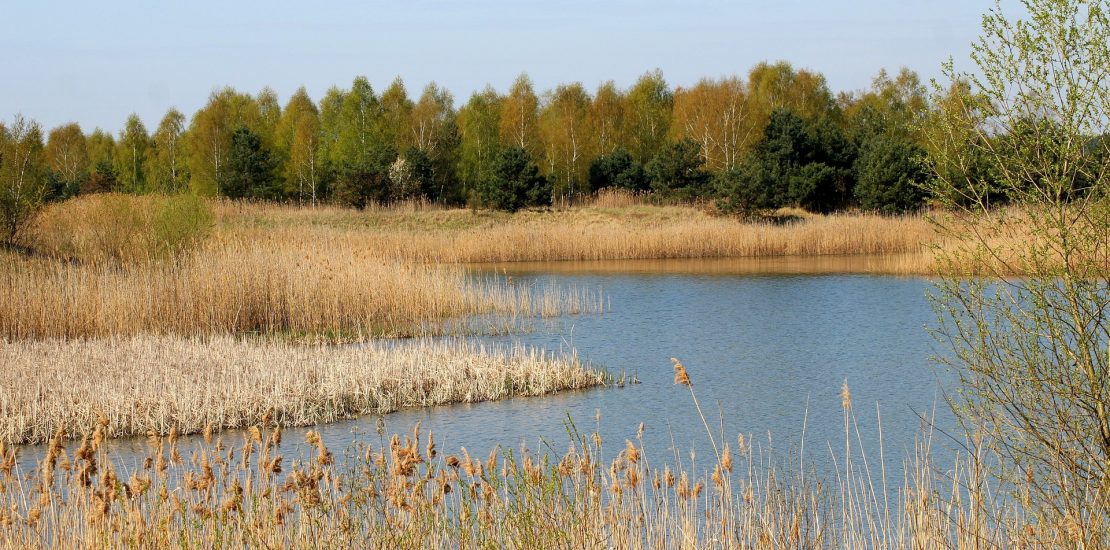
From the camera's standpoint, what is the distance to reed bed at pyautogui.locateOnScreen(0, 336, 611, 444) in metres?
9.41

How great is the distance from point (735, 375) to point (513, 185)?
1234 inches

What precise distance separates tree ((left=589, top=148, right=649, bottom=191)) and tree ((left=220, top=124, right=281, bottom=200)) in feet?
50.1

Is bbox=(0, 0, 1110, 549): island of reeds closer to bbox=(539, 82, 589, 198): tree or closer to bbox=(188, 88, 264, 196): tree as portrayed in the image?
bbox=(539, 82, 589, 198): tree

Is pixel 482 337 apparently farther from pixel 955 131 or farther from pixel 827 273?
pixel 827 273

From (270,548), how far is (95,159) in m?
82.1

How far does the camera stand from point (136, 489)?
4406mm

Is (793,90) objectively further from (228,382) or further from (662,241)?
(228,382)

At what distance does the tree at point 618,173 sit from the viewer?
48747 millimetres

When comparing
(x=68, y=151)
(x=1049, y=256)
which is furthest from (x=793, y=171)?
(x=68, y=151)

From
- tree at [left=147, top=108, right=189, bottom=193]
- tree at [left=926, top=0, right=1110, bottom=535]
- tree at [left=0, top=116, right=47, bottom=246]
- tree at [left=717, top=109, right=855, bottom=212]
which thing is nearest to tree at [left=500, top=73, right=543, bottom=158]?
tree at [left=717, top=109, right=855, bottom=212]

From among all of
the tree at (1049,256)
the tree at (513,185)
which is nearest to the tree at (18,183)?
the tree at (1049,256)

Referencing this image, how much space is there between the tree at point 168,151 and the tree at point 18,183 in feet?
109

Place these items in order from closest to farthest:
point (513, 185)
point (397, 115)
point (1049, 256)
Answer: point (1049, 256) < point (513, 185) < point (397, 115)

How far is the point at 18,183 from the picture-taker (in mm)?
19844
